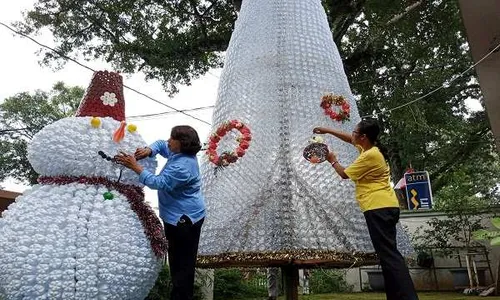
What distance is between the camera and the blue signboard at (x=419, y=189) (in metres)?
7.04

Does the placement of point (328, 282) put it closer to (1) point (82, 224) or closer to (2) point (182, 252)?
(2) point (182, 252)

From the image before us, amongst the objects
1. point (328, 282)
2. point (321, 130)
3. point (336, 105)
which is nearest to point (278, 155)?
point (321, 130)

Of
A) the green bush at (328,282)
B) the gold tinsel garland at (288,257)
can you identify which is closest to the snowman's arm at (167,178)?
the gold tinsel garland at (288,257)

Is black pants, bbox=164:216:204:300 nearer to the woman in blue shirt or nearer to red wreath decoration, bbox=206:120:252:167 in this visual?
the woman in blue shirt

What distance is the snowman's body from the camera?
1.54 meters

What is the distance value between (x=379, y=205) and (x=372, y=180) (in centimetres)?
14

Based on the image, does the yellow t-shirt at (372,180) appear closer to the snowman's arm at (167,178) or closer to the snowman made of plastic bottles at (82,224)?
the snowman's arm at (167,178)

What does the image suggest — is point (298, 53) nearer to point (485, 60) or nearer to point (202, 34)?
point (485, 60)

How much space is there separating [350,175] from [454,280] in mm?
6108

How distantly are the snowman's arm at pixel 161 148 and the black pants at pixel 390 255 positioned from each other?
96 centimetres

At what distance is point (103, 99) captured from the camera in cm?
200

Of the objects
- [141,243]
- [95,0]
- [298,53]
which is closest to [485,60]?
[298,53]

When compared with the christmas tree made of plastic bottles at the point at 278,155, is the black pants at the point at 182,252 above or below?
below

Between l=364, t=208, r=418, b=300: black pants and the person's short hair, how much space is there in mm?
860
